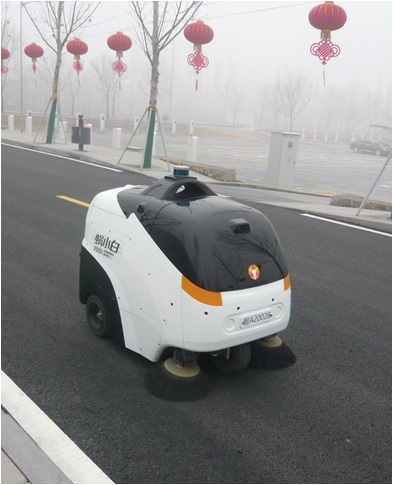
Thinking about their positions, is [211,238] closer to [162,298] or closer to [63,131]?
[162,298]

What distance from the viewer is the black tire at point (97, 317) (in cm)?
426

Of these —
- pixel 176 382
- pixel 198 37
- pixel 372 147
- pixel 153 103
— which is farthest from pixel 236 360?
pixel 372 147

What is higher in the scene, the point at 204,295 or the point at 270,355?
the point at 204,295

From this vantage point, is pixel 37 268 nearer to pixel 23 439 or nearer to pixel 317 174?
pixel 23 439

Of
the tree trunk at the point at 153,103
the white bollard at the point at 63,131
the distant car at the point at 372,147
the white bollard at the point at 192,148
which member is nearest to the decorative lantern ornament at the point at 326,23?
the tree trunk at the point at 153,103

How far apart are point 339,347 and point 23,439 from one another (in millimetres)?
2809

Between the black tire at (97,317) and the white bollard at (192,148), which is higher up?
the white bollard at (192,148)

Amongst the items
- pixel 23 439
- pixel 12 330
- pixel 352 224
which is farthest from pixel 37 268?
pixel 352 224

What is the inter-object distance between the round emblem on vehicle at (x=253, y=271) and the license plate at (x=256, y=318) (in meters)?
0.27

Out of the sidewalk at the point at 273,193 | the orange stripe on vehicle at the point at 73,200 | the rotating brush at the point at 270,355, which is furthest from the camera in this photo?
the orange stripe on vehicle at the point at 73,200

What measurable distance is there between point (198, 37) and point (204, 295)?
12683 millimetres

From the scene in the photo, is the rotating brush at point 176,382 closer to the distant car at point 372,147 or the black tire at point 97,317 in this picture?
the black tire at point 97,317

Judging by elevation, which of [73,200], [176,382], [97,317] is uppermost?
[73,200]

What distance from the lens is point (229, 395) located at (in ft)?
12.1
